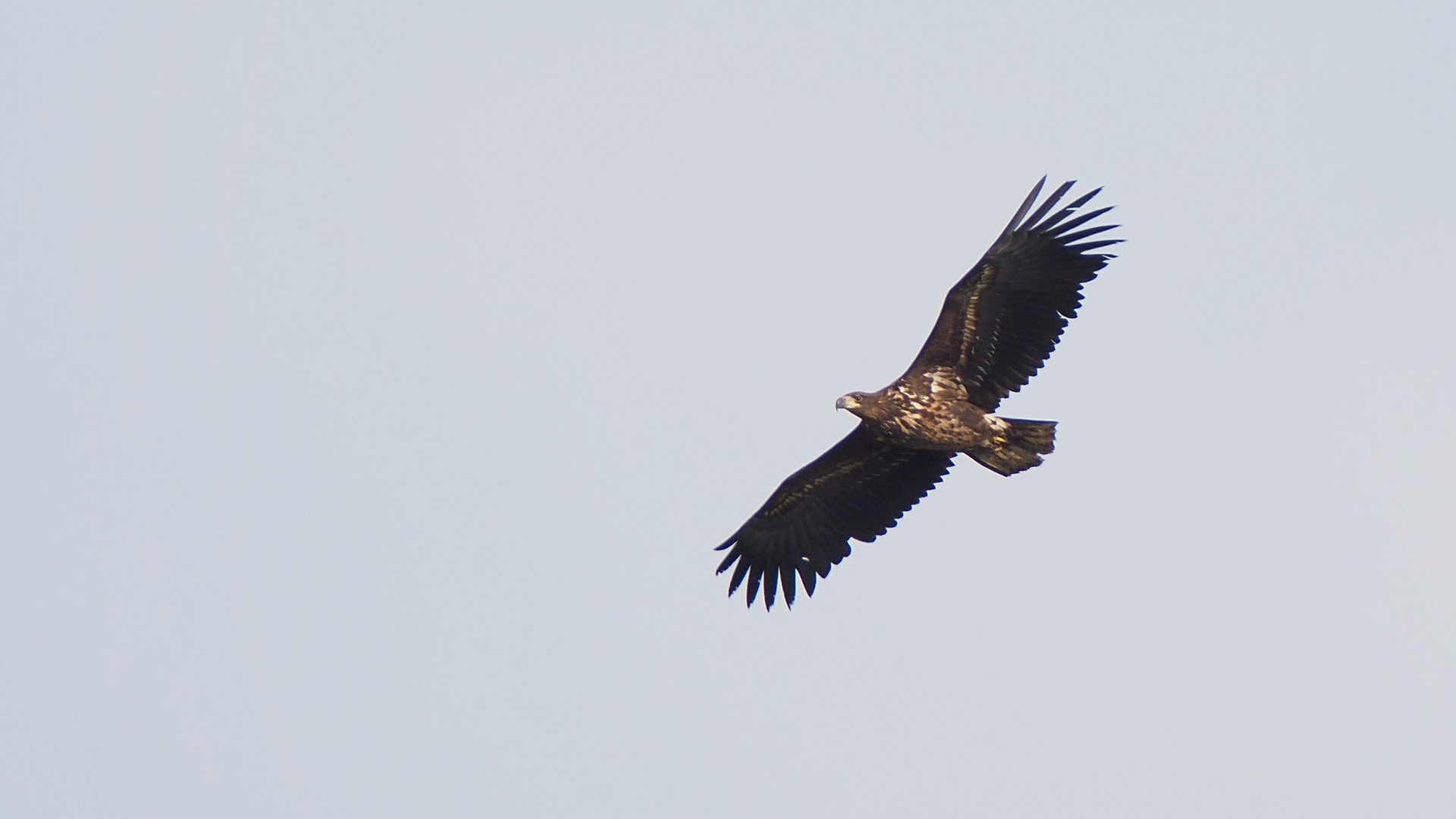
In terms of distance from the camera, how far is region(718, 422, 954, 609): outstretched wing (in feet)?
71.1

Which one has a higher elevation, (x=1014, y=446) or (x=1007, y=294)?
(x=1007, y=294)

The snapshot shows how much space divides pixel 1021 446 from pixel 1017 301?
1663mm

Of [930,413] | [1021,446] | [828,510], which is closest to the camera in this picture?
[1021,446]

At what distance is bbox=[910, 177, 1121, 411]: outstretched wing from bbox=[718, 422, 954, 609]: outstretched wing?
1530 millimetres

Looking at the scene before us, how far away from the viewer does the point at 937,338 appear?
20.4 m

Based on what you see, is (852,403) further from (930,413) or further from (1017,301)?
(1017,301)

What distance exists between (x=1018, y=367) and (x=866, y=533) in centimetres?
309

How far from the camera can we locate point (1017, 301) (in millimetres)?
20156

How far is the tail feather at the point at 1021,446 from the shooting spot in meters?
19.9

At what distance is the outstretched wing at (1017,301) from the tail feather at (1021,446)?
0.59 metres

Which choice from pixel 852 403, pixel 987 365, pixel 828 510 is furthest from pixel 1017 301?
pixel 828 510

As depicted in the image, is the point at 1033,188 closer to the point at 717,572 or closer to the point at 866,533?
the point at 866,533

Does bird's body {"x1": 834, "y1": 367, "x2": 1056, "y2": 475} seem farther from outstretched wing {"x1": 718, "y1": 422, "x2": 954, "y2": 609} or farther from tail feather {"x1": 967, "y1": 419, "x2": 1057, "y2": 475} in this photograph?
outstretched wing {"x1": 718, "y1": 422, "x2": 954, "y2": 609}

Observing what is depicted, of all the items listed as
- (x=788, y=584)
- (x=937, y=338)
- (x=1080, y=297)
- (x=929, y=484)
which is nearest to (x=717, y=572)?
(x=788, y=584)
